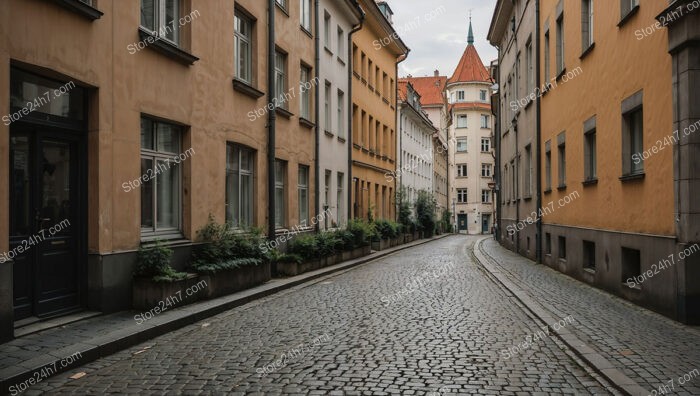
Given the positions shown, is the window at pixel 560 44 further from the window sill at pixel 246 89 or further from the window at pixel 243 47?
the window at pixel 243 47

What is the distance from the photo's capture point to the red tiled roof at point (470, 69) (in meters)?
89.2

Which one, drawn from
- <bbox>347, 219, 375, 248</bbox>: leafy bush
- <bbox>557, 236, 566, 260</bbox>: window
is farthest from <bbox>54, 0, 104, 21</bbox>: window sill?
<bbox>347, 219, 375, 248</bbox>: leafy bush

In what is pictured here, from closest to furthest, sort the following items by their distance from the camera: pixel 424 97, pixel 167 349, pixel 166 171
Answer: pixel 167 349, pixel 166 171, pixel 424 97

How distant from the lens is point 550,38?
18.6m

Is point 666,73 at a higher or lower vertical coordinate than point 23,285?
higher

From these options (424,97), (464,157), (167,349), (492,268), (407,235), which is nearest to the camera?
(167,349)

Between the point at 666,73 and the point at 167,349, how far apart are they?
8.02 meters

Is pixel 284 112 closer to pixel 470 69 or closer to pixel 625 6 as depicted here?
pixel 625 6

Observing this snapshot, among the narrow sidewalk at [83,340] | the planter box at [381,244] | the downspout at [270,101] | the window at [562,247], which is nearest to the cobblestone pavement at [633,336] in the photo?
the window at [562,247]

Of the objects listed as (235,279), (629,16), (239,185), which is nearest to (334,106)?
(239,185)

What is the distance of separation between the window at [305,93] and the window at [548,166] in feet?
25.7

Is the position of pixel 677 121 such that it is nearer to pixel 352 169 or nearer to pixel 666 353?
pixel 666 353

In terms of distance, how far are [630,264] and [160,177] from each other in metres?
8.67

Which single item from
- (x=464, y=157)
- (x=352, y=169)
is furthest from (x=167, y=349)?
(x=464, y=157)
